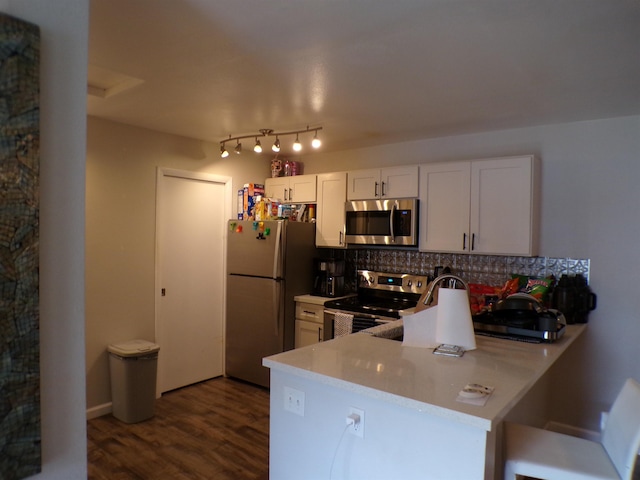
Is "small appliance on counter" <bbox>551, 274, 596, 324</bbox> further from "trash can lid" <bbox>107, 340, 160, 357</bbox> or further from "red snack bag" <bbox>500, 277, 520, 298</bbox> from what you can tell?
"trash can lid" <bbox>107, 340, 160, 357</bbox>

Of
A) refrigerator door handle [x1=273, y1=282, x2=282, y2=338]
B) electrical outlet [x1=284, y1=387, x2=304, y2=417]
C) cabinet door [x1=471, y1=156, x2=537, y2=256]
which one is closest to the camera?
electrical outlet [x1=284, y1=387, x2=304, y2=417]

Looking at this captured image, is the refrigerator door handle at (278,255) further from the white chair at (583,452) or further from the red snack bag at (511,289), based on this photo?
the white chair at (583,452)

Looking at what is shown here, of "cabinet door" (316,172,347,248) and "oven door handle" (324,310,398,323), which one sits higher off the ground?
"cabinet door" (316,172,347,248)

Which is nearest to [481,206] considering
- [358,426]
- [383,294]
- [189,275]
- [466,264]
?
[466,264]

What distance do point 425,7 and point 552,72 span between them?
3.47 feet

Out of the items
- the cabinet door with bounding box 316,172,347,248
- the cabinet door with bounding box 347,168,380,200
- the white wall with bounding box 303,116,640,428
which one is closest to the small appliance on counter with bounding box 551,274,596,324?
the white wall with bounding box 303,116,640,428

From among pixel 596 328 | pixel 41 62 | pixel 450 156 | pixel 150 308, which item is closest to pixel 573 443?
pixel 596 328

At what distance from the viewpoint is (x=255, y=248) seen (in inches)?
168

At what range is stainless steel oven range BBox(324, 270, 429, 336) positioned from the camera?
3.70 m

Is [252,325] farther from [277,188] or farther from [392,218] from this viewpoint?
[392,218]

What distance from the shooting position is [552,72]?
7.77 ft

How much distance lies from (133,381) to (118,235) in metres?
1.20

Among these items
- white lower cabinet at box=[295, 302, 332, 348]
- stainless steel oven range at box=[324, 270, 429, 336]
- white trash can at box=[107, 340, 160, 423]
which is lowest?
white trash can at box=[107, 340, 160, 423]

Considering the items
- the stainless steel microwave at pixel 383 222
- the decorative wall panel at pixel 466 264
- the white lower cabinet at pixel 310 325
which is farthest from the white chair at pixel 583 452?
the white lower cabinet at pixel 310 325
